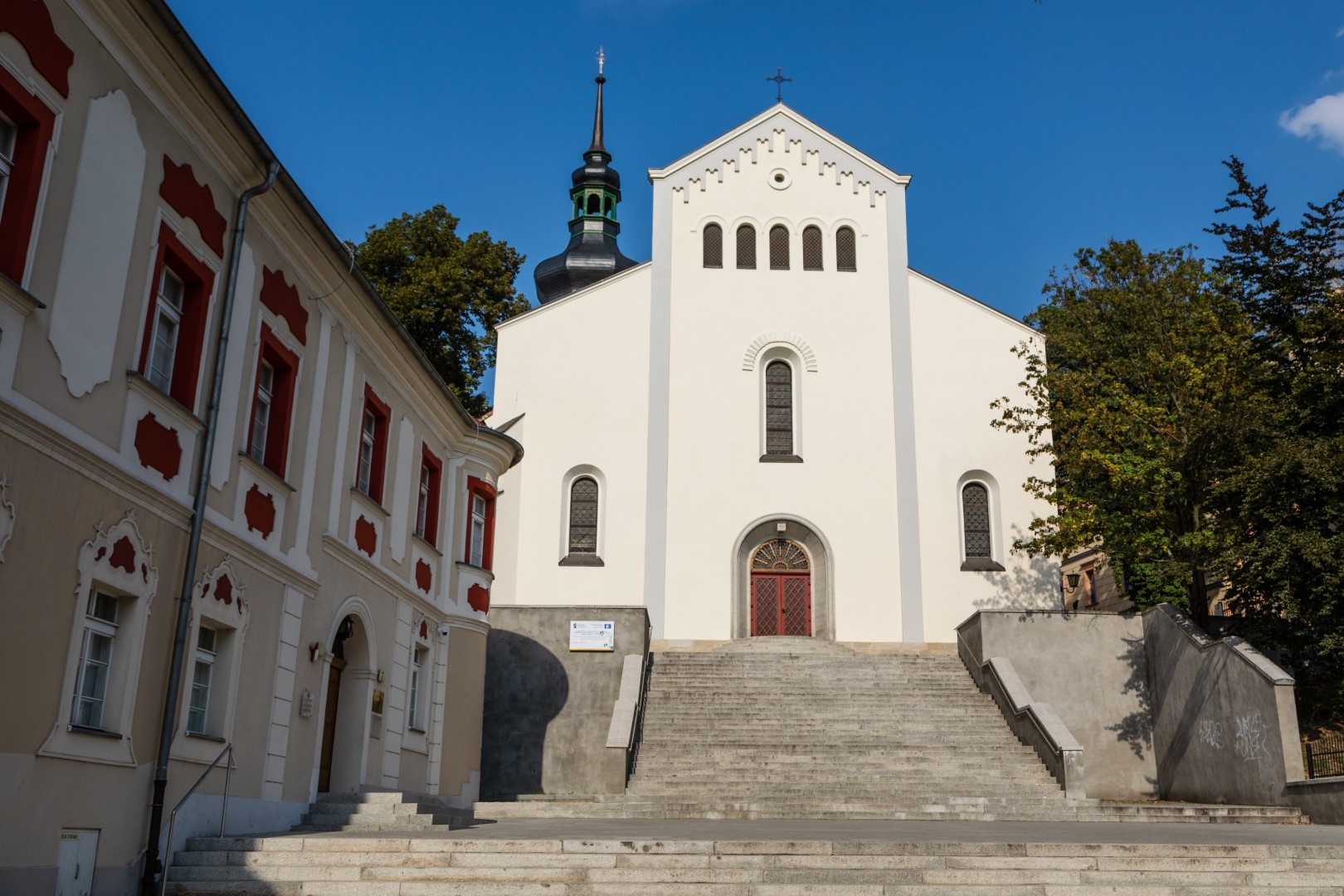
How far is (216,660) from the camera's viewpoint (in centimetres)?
1170

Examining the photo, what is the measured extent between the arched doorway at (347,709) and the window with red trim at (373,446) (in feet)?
5.78

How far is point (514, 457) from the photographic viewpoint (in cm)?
2098

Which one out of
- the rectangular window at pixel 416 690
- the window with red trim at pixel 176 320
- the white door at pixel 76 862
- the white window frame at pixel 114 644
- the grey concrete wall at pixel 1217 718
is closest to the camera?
the white door at pixel 76 862

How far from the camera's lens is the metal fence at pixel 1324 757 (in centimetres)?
1838

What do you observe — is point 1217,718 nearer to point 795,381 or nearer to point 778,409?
point 778,409

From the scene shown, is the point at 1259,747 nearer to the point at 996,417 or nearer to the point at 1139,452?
the point at 1139,452

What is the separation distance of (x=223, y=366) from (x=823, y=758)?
37.7 feet

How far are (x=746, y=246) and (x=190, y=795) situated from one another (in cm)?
2216

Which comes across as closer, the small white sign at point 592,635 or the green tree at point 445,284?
the small white sign at point 592,635

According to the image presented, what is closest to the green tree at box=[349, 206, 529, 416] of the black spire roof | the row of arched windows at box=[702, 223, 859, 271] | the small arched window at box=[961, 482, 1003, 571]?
the row of arched windows at box=[702, 223, 859, 271]

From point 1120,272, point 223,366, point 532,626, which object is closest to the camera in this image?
point 223,366

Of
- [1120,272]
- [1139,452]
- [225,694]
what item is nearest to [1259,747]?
[1139,452]

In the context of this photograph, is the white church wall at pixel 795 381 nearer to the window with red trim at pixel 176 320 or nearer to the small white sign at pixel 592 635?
the small white sign at pixel 592 635

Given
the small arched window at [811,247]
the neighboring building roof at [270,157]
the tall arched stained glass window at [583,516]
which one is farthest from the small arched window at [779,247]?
the neighboring building roof at [270,157]
